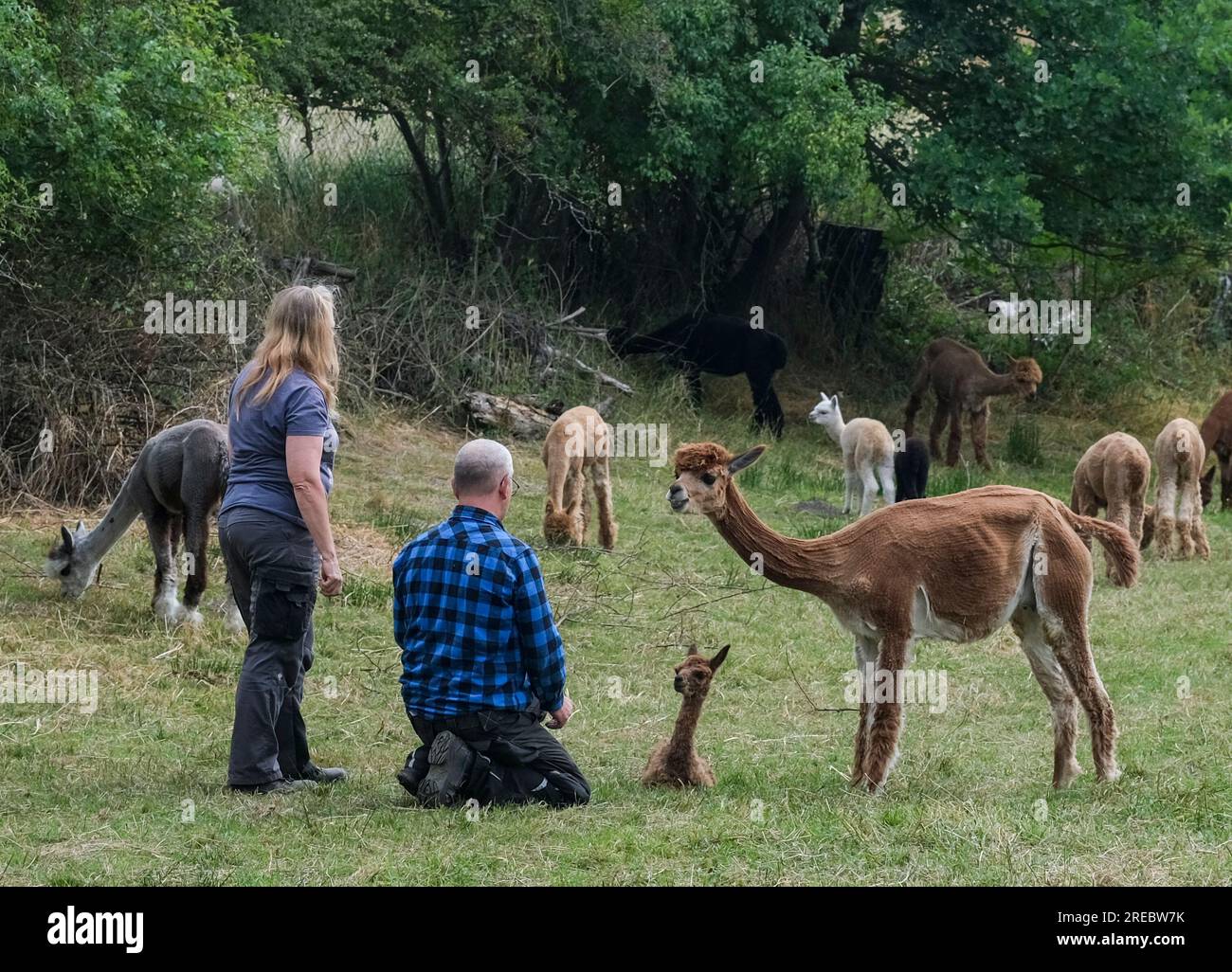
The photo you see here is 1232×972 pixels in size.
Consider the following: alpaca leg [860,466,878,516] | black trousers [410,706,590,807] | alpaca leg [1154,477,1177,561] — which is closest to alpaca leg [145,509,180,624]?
black trousers [410,706,590,807]

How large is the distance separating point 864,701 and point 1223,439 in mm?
11608

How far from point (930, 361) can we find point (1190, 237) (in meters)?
3.62

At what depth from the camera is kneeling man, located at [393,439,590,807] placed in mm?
6578

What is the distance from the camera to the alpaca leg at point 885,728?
7.30 m

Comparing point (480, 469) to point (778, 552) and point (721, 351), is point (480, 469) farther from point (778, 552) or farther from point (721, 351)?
point (721, 351)

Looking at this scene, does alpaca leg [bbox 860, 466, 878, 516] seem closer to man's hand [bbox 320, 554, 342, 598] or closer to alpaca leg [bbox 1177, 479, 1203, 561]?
alpaca leg [bbox 1177, 479, 1203, 561]

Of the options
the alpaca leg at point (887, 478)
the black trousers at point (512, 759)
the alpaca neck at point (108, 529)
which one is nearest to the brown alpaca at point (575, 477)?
the alpaca leg at point (887, 478)

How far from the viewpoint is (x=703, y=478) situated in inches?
294

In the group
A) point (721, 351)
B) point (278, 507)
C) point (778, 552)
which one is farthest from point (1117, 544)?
point (721, 351)

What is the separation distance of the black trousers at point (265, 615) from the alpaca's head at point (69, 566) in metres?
3.89

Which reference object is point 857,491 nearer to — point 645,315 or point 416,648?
point 645,315

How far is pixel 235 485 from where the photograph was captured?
701 cm
